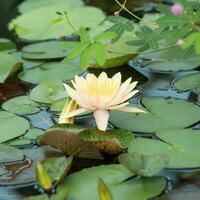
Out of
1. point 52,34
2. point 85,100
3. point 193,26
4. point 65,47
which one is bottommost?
point 52,34

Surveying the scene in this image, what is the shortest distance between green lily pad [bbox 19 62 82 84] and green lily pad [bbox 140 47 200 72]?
0.31m

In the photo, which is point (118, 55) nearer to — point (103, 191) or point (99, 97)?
point (99, 97)

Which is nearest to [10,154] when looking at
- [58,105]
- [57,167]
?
[57,167]

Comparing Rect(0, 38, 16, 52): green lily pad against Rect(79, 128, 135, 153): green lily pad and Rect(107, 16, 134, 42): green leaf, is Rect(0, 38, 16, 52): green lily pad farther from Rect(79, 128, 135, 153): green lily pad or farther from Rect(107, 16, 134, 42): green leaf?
Rect(79, 128, 135, 153): green lily pad

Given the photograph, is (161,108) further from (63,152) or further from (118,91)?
(63,152)

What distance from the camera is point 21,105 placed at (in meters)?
1.91

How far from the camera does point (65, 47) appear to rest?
1.63 meters

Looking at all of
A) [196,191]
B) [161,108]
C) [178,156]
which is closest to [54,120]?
[161,108]

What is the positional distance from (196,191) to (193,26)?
0.48 metres

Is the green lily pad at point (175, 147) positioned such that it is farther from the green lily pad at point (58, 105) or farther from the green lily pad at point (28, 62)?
the green lily pad at point (28, 62)

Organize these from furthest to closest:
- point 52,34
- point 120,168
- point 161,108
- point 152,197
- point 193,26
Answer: point 52,34 → point 161,108 → point 193,26 → point 120,168 → point 152,197

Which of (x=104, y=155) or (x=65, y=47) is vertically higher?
(x=65, y=47)

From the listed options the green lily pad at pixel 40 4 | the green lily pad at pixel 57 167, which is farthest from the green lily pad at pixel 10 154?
the green lily pad at pixel 40 4

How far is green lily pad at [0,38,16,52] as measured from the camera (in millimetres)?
2461
